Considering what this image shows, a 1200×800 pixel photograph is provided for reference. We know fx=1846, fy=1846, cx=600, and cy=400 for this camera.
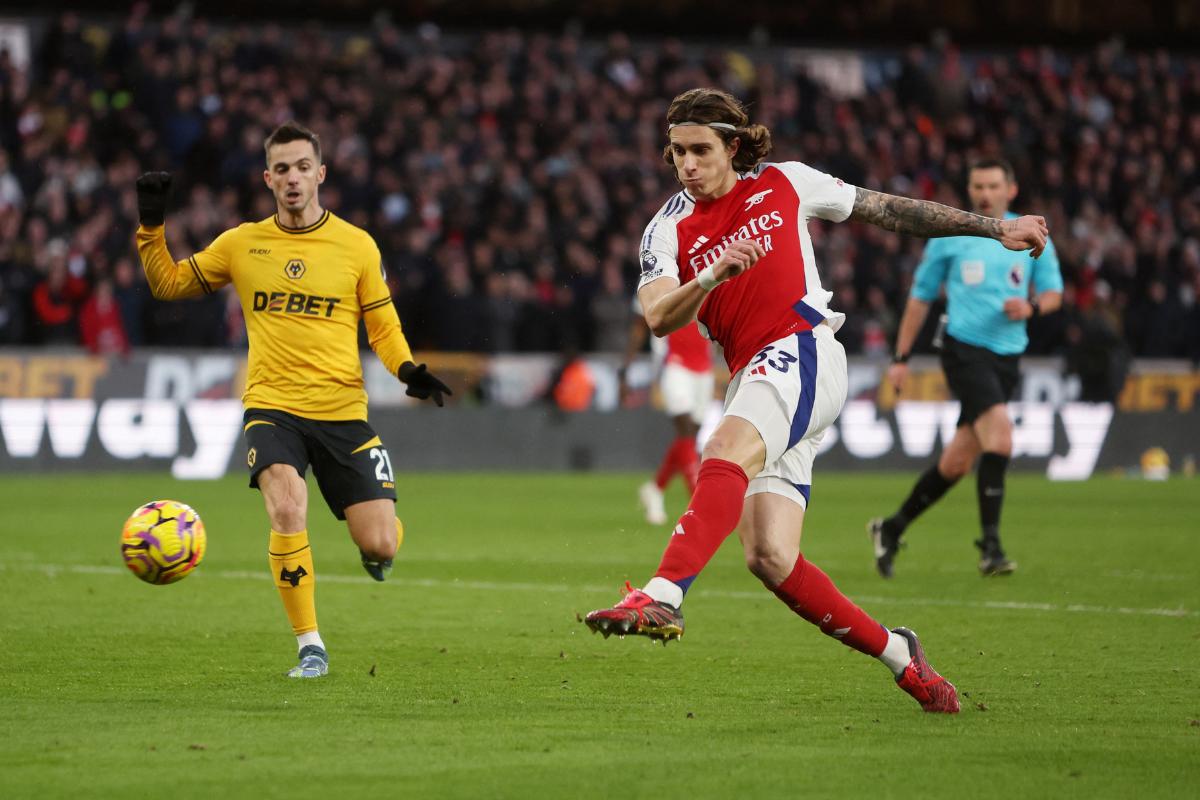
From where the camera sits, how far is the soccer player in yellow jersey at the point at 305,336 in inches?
301

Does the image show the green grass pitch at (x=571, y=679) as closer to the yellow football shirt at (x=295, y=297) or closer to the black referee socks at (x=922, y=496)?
the black referee socks at (x=922, y=496)

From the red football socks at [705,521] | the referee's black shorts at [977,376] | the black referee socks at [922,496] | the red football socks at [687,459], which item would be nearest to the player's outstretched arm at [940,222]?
the red football socks at [705,521]

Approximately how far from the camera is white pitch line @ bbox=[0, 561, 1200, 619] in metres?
9.87

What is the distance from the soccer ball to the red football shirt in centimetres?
241

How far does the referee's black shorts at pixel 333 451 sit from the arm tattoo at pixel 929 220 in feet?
7.90

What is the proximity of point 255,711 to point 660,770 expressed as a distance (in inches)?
68.1

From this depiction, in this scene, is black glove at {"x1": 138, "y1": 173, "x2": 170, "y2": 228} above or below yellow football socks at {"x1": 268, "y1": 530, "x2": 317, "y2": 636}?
above

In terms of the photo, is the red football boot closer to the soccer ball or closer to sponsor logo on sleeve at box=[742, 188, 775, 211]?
sponsor logo on sleeve at box=[742, 188, 775, 211]

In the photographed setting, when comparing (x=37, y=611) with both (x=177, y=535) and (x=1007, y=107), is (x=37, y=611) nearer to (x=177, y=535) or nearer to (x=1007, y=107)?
(x=177, y=535)

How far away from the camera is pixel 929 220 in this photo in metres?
6.43

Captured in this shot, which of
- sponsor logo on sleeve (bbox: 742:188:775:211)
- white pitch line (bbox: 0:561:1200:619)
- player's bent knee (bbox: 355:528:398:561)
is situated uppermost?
sponsor logo on sleeve (bbox: 742:188:775:211)

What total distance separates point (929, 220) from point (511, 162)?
1945cm

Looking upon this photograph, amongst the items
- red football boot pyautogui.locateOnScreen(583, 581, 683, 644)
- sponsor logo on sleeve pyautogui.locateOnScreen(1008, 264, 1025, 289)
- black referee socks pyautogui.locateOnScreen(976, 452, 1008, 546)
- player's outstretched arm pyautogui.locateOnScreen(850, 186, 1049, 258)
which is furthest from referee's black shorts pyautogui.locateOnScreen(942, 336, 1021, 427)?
red football boot pyautogui.locateOnScreen(583, 581, 683, 644)

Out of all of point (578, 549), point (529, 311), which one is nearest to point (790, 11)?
point (529, 311)
